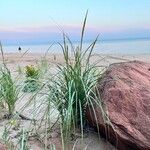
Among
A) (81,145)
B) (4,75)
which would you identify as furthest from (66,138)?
(4,75)

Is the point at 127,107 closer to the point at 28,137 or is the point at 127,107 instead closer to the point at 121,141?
A: the point at 121,141

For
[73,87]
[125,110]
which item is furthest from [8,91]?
[125,110]

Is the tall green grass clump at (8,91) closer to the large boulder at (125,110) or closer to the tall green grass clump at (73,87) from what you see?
the tall green grass clump at (73,87)

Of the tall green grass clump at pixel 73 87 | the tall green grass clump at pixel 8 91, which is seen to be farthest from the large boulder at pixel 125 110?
the tall green grass clump at pixel 8 91

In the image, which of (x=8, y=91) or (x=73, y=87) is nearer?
(x=73, y=87)

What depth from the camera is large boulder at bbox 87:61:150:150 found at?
13.0 ft

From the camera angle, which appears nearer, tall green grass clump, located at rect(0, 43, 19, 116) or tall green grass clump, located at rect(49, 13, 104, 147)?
tall green grass clump, located at rect(49, 13, 104, 147)

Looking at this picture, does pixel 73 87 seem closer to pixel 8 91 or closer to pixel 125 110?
pixel 125 110

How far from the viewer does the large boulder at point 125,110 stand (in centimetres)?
397

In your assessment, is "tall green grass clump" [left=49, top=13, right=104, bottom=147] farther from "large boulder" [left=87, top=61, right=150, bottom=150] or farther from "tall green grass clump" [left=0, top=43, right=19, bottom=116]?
"tall green grass clump" [left=0, top=43, right=19, bottom=116]

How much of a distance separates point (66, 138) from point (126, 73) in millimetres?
1037

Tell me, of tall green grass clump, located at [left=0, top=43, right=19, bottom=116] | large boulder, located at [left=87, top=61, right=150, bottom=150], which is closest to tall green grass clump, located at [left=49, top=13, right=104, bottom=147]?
large boulder, located at [left=87, top=61, right=150, bottom=150]

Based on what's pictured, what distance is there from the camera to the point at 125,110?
13.5 feet

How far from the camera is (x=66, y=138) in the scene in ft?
12.5
